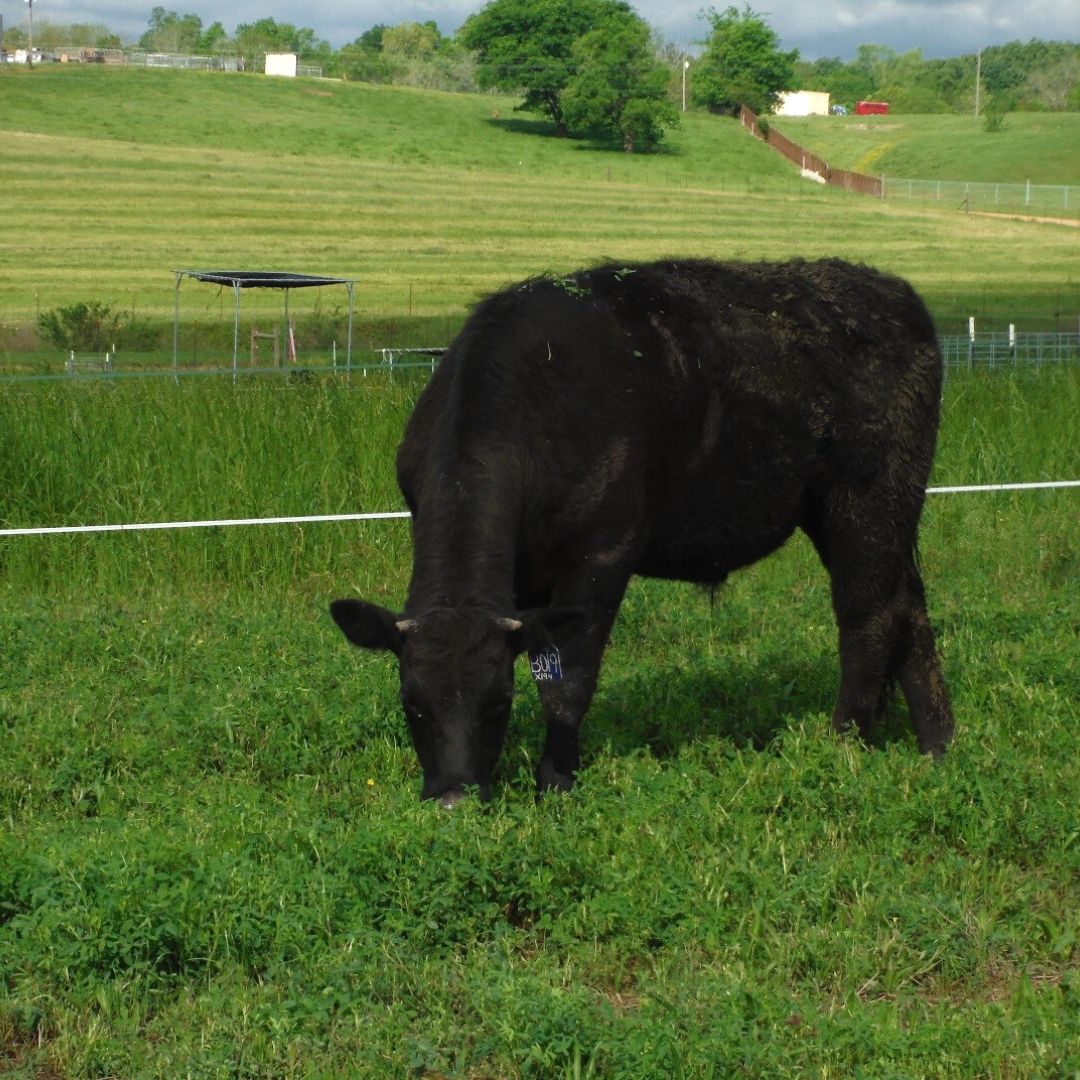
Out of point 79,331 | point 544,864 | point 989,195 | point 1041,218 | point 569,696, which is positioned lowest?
point 79,331

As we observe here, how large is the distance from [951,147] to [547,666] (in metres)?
100

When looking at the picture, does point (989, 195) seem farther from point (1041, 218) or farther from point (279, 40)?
point (279, 40)

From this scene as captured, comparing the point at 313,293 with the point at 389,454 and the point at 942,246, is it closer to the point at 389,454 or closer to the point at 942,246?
the point at 942,246

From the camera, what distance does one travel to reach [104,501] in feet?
40.1

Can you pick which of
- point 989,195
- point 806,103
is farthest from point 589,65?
point 806,103

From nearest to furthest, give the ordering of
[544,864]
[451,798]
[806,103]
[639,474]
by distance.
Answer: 1. [544,864]
2. [451,798]
3. [639,474]
4. [806,103]

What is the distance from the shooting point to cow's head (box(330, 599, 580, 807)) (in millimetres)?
6234

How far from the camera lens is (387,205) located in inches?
2749

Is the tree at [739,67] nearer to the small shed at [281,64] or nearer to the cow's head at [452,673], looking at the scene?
the small shed at [281,64]

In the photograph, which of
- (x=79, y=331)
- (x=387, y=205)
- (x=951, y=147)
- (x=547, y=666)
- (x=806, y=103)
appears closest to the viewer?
(x=547, y=666)

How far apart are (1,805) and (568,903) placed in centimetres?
265

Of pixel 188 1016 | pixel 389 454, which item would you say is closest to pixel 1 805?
pixel 188 1016

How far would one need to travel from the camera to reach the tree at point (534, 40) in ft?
308

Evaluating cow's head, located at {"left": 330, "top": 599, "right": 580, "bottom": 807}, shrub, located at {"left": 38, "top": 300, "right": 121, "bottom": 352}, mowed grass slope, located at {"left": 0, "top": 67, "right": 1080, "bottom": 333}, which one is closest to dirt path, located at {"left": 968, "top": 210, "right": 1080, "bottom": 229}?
mowed grass slope, located at {"left": 0, "top": 67, "right": 1080, "bottom": 333}
